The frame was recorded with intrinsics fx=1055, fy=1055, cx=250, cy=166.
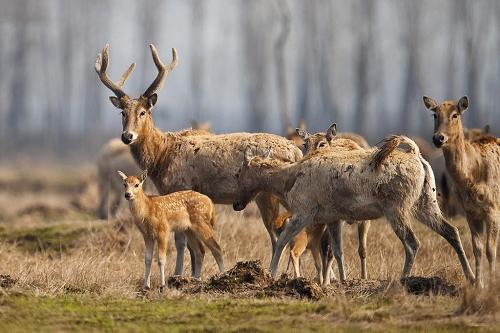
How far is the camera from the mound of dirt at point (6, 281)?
12.2m

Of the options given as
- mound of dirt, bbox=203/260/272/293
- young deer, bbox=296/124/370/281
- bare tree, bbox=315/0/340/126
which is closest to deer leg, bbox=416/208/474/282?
A: young deer, bbox=296/124/370/281

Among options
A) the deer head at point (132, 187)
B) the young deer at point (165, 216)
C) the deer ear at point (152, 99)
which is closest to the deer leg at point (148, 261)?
the young deer at point (165, 216)

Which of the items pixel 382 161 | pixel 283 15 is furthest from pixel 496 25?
pixel 382 161

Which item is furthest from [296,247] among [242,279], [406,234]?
[406,234]

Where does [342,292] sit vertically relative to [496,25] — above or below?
below

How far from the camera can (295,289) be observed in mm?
11961

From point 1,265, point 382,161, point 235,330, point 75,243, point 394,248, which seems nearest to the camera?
point 235,330

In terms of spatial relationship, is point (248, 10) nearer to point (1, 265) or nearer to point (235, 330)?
point (1, 265)

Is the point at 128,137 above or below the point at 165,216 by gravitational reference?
above

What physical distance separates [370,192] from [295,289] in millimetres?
1577

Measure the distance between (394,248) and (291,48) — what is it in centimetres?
5834

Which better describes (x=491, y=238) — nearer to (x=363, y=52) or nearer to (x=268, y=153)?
(x=268, y=153)

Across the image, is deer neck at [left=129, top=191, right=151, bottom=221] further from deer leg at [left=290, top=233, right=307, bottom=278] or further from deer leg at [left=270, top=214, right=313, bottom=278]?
deer leg at [left=290, top=233, right=307, bottom=278]

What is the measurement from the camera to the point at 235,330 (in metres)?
10.2
